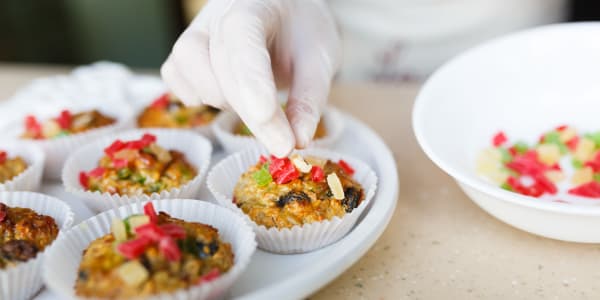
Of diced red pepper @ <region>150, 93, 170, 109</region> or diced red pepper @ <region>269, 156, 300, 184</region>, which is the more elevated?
diced red pepper @ <region>269, 156, 300, 184</region>

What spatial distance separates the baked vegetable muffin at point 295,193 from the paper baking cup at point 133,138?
0.21m

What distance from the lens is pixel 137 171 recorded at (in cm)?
193

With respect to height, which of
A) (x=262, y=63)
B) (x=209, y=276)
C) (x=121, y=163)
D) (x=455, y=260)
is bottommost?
(x=455, y=260)

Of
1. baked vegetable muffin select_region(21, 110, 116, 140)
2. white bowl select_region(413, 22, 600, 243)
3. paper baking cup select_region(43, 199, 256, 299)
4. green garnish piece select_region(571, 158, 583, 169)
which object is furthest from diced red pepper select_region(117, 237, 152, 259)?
green garnish piece select_region(571, 158, 583, 169)

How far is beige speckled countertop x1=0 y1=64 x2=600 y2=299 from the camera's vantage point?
1474 millimetres

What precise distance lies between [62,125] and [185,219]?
3.22ft

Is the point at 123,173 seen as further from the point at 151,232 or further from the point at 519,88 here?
the point at 519,88

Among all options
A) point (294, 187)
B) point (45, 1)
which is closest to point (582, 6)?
point (294, 187)

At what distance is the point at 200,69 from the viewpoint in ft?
5.73

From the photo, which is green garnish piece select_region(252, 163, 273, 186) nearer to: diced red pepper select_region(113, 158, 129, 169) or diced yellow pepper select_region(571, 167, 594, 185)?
diced red pepper select_region(113, 158, 129, 169)

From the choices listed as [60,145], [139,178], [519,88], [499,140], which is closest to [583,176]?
[499,140]

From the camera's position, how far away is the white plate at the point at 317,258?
4.36 feet

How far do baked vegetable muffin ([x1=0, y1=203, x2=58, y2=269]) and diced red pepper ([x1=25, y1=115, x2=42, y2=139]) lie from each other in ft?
2.34

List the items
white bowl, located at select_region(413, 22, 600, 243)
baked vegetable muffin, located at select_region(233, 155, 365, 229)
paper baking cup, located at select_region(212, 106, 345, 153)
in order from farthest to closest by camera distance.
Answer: paper baking cup, located at select_region(212, 106, 345, 153) < white bowl, located at select_region(413, 22, 600, 243) < baked vegetable muffin, located at select_region(233, 155, 365, 229)
